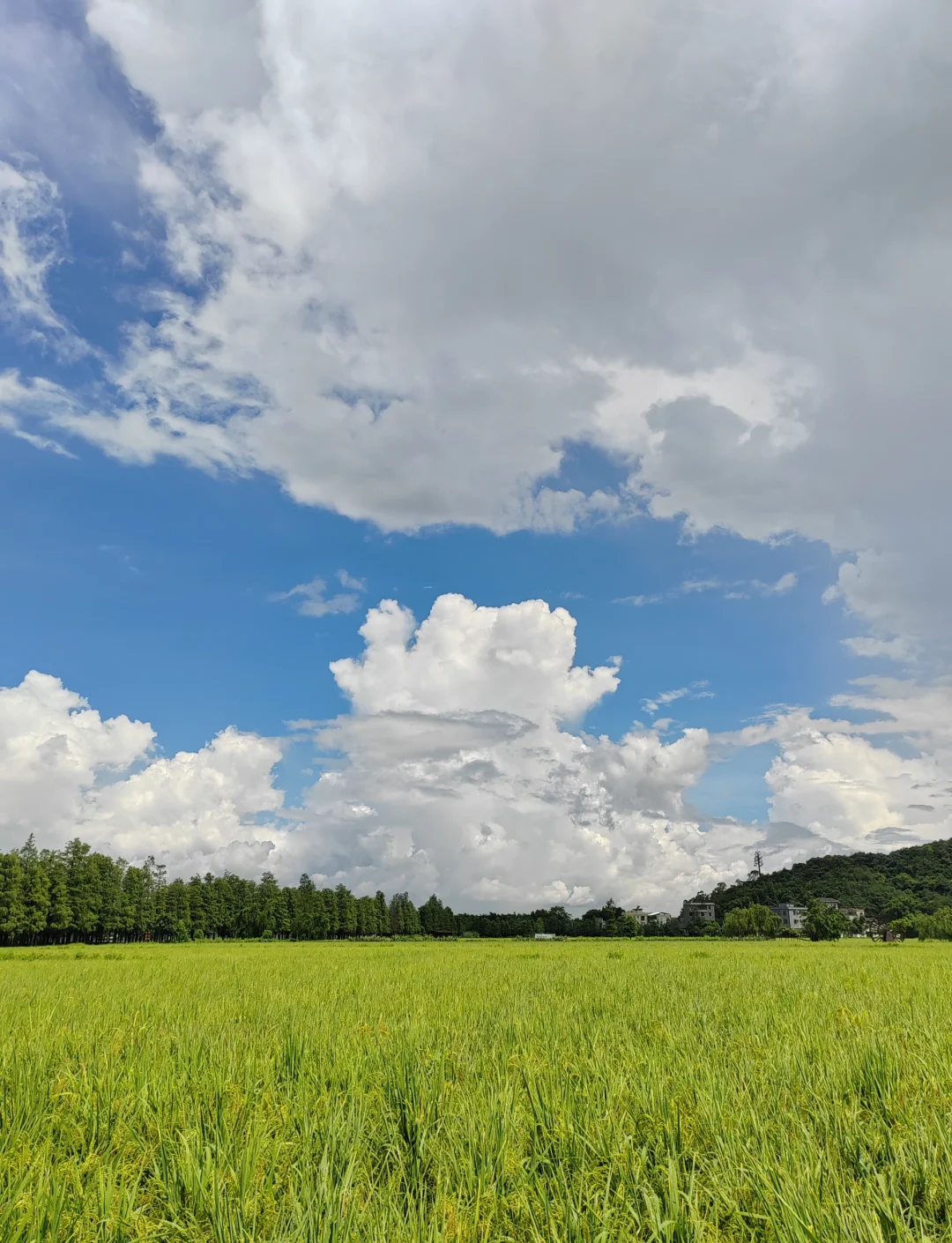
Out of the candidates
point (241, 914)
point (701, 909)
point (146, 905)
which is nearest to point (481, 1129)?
point (146, 905)

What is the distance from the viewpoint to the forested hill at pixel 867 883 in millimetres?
118750

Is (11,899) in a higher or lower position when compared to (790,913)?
higher

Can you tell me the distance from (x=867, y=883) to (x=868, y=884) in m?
0.38

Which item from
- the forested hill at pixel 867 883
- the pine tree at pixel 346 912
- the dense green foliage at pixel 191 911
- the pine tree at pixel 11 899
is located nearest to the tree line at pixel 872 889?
the forested hill at pixel 867 883

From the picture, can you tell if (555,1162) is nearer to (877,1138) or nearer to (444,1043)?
(877,1138)

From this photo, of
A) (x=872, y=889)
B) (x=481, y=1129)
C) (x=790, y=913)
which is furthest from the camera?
(x=790, y=913)

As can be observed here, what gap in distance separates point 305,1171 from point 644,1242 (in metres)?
1.61

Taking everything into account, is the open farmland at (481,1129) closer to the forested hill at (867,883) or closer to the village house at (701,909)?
the forested hill at (867,883)

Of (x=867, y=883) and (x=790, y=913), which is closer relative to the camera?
(x=867, y=883)

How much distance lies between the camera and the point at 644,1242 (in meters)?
3.02

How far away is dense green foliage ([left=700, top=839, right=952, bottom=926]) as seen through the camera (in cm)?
11819

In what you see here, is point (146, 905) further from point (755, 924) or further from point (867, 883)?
point (867, 883)

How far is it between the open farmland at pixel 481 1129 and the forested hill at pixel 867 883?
11916cm

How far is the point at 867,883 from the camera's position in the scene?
143 meters
